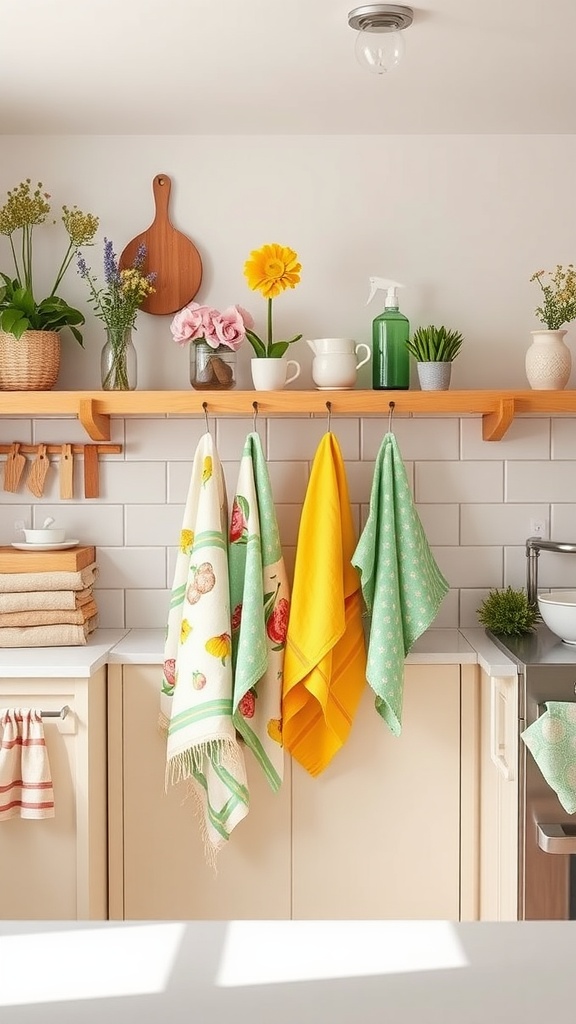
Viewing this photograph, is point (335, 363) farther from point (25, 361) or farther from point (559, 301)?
point (25, 361)

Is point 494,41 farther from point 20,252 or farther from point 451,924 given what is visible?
point 451,924

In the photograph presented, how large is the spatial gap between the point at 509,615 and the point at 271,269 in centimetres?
100

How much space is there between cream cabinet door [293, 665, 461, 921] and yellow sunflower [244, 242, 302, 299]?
37.0 inches

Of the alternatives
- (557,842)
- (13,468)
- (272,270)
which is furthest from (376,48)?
(557,842)

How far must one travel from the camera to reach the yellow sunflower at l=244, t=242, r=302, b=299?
2.39 meters

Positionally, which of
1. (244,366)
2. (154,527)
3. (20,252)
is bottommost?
(154,527)

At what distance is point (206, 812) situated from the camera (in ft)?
7.55

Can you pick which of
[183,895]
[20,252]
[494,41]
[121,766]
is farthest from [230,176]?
[183,895]

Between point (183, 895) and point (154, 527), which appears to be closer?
point (183, 895)

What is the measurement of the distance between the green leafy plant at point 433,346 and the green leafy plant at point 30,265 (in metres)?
0.83

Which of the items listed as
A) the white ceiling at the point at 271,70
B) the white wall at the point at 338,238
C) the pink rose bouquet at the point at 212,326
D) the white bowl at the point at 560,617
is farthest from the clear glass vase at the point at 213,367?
the white bowl at the point at 560,617

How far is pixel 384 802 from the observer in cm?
234

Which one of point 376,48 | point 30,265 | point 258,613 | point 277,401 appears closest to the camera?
point 376,48

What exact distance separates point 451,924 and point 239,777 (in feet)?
4.75
